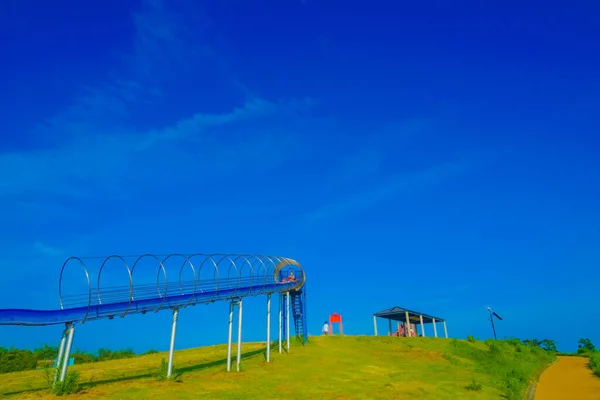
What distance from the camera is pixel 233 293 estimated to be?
3053 centimetres

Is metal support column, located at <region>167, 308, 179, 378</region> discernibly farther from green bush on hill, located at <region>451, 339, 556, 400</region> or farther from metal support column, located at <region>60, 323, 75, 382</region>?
green bush on hill, located at <region>451, 339, 556, 400</region>

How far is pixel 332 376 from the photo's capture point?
Answer: 26.8 metres

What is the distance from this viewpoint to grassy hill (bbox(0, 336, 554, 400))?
69.4 ft

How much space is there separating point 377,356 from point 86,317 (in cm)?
Answer: 2505

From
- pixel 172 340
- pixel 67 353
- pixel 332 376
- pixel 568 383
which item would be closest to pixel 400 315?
pixel 568 383

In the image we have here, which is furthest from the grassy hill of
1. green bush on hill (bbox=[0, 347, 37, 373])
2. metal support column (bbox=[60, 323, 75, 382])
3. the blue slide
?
green bush on hill (bbox=[0, 347, 37, 373])

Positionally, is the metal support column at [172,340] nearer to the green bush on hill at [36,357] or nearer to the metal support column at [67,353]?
the metal support column at [67,353]

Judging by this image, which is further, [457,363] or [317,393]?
[457,363]

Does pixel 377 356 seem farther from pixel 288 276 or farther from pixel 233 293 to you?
pixel 233 293

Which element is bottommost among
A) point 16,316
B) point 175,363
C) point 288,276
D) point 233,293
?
point 175,363

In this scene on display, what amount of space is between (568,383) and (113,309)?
104 ft

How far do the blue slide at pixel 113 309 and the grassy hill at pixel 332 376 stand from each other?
3389 mm

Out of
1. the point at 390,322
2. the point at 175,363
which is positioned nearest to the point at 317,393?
the point at 175,363

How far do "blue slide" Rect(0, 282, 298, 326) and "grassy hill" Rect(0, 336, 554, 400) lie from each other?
3.39 meters
